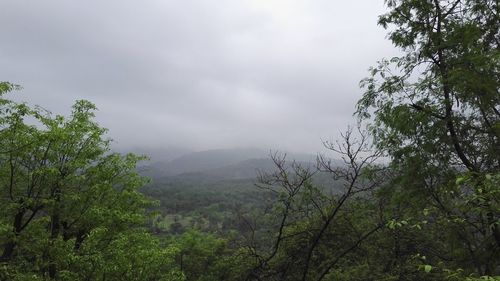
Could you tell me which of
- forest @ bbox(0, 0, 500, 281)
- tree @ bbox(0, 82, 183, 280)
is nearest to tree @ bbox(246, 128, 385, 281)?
forest @ bbox(0, 0, 500, 281)

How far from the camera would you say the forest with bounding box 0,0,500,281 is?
414 inches

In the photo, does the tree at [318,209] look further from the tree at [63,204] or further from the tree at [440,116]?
the tree at [63,204]

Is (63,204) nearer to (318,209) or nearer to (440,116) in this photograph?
(318,209)

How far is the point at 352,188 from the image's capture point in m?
12.4

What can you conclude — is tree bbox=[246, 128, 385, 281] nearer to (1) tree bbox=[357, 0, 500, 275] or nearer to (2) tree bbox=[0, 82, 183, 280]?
(1) tree bbox=[357, 0, 500, 275]

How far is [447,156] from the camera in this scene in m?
11.4

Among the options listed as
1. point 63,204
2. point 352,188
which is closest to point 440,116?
point 352,188

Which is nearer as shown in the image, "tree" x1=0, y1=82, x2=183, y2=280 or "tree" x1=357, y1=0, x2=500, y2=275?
"tree" x1=357, y1=0, x2=500, y2=275

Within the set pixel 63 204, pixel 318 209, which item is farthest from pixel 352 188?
pixel 63 204

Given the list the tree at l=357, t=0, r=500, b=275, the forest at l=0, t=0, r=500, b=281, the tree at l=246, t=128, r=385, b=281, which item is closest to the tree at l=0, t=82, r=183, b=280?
the forest at l=0, t=0, r=500, b=281

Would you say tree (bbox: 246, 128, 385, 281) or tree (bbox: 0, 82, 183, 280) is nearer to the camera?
tree (bbox: 246, 128, 385, 281)

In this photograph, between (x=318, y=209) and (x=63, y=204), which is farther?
(x=63, y=204)

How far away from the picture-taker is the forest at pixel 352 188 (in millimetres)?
10516

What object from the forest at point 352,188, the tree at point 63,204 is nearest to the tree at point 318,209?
the forest at point 352,188
